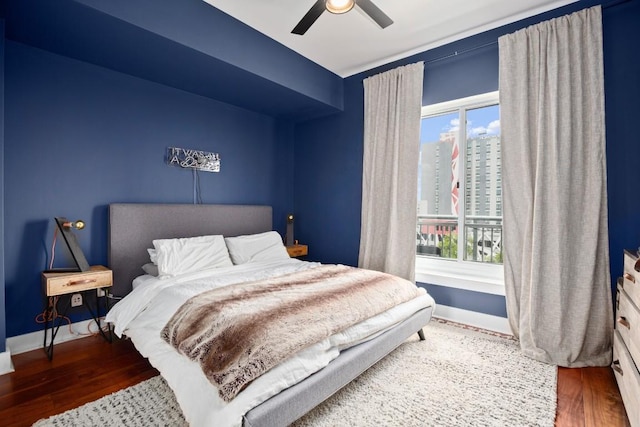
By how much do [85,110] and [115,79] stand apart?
1.38 ft

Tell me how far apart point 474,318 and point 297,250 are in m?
2.22

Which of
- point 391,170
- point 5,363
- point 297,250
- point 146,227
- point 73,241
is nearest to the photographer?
point 5,363

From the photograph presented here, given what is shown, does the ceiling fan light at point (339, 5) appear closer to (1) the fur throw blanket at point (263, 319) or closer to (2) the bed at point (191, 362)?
(1) the fur throw blanket at point (263, 319)

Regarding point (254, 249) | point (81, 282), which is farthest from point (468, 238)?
point (81, 282)

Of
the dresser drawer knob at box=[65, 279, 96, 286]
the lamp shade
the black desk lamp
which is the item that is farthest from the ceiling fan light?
the lamp shade

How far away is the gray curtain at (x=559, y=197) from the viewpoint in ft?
7.50

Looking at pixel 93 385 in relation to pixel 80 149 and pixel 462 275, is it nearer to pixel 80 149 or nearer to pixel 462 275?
pixel 80 149

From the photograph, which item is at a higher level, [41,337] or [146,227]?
[146,227]

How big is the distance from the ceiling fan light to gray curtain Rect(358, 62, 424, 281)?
148 centimetres

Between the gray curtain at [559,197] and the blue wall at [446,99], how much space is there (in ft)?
0.55

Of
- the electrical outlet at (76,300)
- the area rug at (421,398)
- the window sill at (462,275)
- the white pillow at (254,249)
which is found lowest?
the area rug at (421,398)

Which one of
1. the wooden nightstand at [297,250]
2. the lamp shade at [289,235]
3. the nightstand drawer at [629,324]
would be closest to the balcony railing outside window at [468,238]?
the nightstand drawer at [629,324]

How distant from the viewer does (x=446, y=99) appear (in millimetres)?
3221

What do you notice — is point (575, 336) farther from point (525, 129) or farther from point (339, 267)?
point (339, 267)
